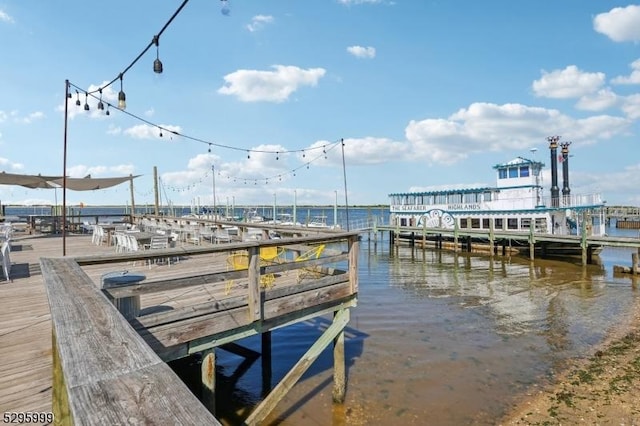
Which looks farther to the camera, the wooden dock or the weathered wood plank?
the wooden dock

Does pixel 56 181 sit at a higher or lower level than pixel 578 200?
higher

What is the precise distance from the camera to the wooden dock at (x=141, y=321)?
4.26 ft

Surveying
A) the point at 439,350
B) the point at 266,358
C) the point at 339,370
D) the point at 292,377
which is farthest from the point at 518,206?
the point at 292,377

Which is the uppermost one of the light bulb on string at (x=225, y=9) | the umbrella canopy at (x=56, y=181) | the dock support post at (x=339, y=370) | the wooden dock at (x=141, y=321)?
the light bulb on string at (x=225, y=9)

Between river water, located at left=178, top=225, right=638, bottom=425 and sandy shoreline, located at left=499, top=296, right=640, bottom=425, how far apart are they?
299mm

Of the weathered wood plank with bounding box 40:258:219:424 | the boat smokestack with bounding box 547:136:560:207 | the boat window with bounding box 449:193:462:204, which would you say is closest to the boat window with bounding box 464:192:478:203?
the boat window with bounding box 449:193:462:204

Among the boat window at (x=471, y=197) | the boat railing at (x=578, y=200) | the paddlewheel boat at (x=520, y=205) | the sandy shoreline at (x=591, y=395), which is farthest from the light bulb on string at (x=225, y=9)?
the boat window at (x=471, y=197)

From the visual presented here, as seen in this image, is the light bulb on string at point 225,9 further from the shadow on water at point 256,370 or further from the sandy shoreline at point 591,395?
the sandy shoreline at point 591,395

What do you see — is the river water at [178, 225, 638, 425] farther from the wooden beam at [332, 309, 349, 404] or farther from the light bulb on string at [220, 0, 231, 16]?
the light bulb on string at [220, 0, 231, 16]

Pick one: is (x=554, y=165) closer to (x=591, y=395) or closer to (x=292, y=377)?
(x=591, y=395)

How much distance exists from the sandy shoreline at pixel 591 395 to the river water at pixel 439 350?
0.30m

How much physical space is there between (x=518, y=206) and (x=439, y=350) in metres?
23.4

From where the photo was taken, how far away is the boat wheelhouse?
27047mm

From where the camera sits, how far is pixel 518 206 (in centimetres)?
2870
